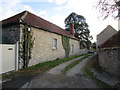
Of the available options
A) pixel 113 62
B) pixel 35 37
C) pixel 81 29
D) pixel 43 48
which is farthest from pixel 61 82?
pixel 81 29

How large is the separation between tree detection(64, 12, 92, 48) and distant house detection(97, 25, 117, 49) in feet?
32.8

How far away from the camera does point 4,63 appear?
678 cm

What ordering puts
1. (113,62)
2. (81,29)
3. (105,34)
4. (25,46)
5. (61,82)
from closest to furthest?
(61,82) < (113,62) < (25,46) < (105,34) < (81,29)

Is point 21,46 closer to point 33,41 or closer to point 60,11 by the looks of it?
point 33,41

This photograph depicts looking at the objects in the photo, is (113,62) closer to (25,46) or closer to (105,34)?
(25,46)

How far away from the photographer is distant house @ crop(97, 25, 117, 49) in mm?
27311

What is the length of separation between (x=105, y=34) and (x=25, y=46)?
25.2m

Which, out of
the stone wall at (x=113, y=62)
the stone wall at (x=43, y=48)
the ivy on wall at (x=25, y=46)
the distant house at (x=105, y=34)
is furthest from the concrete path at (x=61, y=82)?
the distant house at (x=105, y=34)

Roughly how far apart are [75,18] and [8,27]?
3378cm

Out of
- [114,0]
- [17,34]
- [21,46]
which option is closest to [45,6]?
[17,34]

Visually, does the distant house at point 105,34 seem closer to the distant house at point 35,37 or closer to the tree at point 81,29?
the tree at point 81,29

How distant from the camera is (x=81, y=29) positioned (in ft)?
128

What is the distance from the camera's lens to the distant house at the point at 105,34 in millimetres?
27311

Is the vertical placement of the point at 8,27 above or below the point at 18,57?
above
